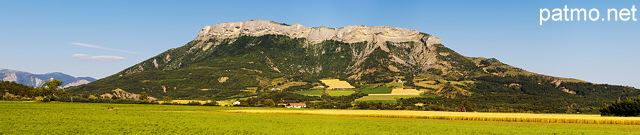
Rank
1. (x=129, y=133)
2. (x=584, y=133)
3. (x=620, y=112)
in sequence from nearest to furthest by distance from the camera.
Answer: (x=129, y=133), (x=584, y=133), (x=620, y=112)

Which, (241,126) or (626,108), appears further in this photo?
(626,108)

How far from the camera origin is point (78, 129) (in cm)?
4016

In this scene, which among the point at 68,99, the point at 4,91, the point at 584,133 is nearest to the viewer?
the point at 584,133

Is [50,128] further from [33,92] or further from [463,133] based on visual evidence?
[33,92]

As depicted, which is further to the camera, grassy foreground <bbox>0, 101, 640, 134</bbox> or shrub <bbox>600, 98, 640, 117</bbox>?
shrub <bbox>600, 98, 640, 117</bbox>

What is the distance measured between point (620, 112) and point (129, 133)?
10748cm

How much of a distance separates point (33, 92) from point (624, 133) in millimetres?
196218

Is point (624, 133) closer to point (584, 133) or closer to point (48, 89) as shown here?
point (584, 133)

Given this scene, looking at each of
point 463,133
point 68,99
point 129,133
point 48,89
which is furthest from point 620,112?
point 48,89

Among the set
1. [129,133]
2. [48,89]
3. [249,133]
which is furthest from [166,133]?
[48,89]

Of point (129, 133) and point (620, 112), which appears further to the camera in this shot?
point (620, 112)

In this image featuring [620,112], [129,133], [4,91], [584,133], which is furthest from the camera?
[4,91]

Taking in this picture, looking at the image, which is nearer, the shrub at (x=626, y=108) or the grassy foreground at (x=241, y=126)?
the grassy foreground at (x=241, y=126)

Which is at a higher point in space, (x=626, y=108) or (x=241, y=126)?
(x=241, y=126)
